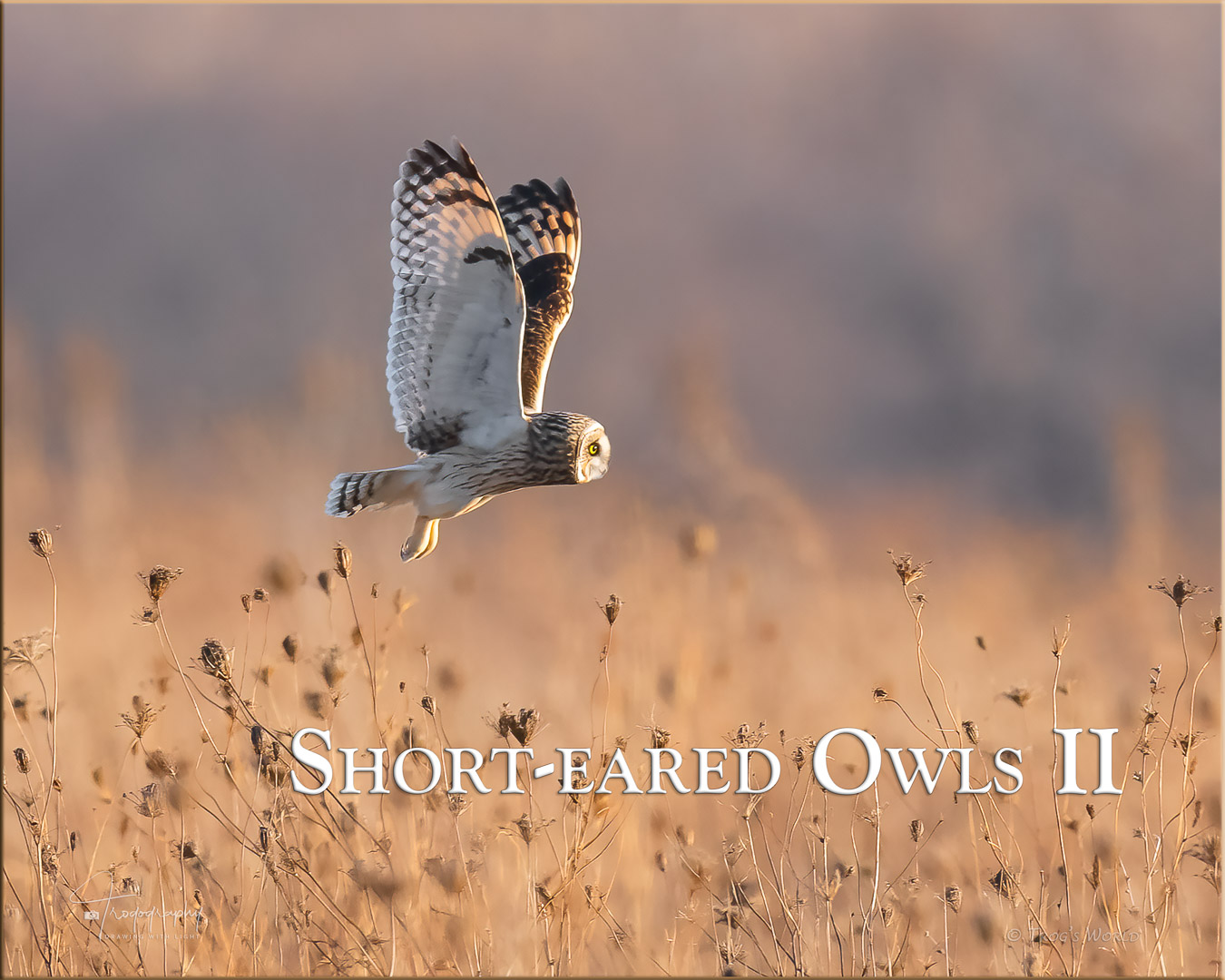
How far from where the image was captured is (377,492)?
3605mm

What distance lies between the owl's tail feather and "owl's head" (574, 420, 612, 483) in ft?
1.72

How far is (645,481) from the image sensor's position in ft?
19.6

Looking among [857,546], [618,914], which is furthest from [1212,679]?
[857,546]

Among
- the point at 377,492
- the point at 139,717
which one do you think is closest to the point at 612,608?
the point at 139,717

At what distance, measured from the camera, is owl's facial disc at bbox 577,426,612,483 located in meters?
3.61

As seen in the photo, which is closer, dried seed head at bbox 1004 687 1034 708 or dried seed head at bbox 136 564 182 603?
dried seed head at bbox 136 564 182 603

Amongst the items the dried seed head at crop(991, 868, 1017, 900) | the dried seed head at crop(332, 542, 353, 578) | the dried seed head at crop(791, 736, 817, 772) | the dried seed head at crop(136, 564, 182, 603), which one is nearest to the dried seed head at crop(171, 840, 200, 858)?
the dried seed head at crop(136, 564, 182, 603)

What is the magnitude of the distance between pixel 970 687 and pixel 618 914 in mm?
3205

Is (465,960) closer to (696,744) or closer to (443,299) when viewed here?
(696,744)

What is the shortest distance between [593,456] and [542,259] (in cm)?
133

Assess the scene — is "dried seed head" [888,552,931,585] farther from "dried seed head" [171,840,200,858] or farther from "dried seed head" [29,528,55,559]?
A: "dried seed head" [29,528,55,559]

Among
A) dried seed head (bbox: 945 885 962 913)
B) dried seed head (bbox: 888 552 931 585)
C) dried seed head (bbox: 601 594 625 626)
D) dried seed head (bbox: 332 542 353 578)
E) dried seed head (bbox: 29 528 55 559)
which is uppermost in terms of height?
dried seed head (bbox: 29 528 55 559)

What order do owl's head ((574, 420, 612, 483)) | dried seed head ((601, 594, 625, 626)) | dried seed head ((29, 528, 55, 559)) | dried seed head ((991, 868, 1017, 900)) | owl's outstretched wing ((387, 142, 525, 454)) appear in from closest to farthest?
1. dried seed head ((29, 528, 55, 559))
2. dried seed head ((601, 594, 625, 626))
3. dried seed head ((991, 868, 1017, 900))
4. owl's outstretched wing ((387, 142, 525, 454))
5. owl's head ((574, 420, 612, 483))

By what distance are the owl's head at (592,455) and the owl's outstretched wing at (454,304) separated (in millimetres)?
234
